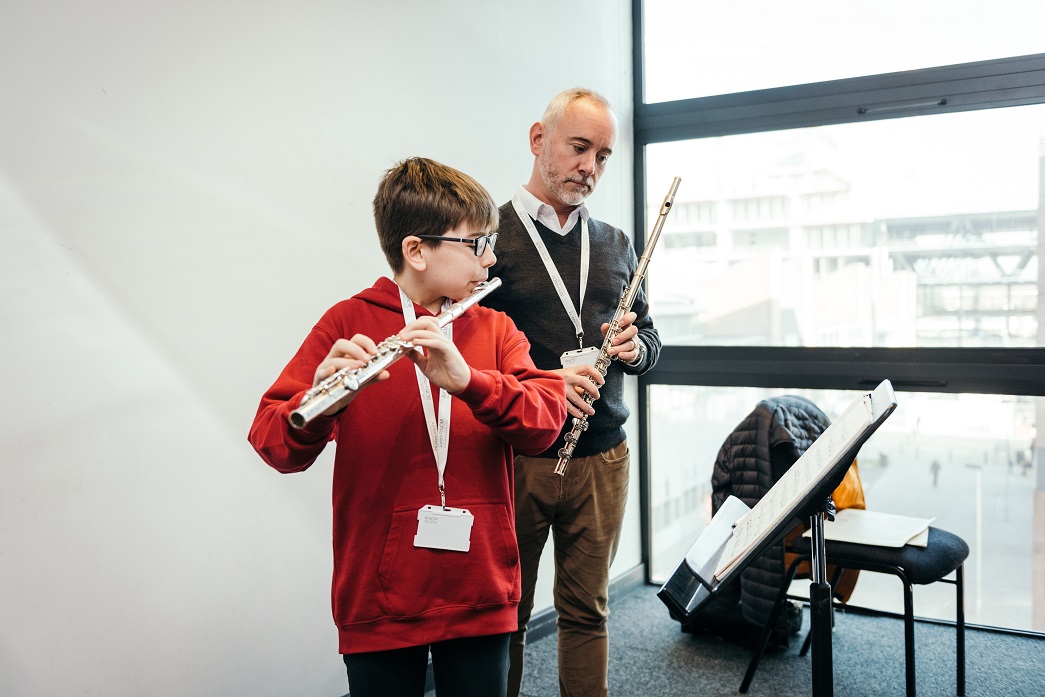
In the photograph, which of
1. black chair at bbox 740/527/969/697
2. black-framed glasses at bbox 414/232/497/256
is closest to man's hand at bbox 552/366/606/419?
black-framed glasses at bbox 414/232/497/256

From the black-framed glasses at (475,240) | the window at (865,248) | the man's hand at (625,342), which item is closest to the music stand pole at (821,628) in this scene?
the man's hand at (625,342)

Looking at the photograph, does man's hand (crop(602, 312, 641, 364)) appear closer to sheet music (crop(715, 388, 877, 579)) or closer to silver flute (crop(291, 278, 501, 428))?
sheet music (crop(715, 388, 877, 579))

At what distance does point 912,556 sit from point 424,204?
1.96 metres

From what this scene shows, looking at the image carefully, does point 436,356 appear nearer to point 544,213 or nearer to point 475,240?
point 475,240

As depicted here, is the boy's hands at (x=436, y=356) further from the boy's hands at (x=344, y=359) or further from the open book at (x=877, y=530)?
the open book at (x=877, y=530)

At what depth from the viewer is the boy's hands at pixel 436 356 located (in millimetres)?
1165

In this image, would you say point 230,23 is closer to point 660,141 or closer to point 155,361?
point 155,361

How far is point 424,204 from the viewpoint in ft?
4.46

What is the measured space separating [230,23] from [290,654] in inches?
67.8

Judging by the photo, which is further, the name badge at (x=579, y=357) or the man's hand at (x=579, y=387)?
the name badge at (x=579, y=357)

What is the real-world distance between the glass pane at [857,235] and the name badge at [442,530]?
2.62m

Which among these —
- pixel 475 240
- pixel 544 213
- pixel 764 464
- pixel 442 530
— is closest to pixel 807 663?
pixel 764 464

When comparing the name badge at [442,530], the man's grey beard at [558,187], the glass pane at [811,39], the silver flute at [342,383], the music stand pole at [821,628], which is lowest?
the music stand pole at [821,628]

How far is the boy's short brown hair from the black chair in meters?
1.62
